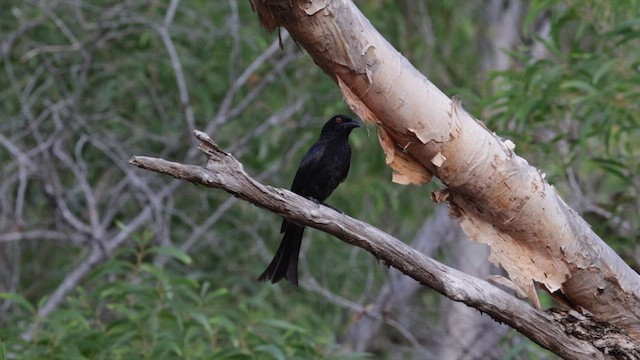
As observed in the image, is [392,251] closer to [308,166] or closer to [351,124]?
[308,166]

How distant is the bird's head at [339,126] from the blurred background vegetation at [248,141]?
2.65 feet

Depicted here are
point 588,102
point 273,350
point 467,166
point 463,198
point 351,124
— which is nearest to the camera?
point 467,166

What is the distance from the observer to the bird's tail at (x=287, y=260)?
4.26 m

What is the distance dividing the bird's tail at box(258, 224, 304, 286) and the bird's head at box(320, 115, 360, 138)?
685mm

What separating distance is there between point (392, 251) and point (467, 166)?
0.32m

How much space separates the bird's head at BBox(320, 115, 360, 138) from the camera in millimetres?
4988

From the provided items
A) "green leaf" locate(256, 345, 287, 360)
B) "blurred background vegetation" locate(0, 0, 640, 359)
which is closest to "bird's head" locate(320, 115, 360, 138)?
"blurred background vegetation" locate(0, 0, 640, 359)

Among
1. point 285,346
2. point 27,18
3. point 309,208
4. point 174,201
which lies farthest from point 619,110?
point 27,18

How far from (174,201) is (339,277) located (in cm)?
143

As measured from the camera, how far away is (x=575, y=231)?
3068mm

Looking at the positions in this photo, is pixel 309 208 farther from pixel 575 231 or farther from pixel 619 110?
pixel 619 110

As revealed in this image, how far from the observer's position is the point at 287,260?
14.3 feet

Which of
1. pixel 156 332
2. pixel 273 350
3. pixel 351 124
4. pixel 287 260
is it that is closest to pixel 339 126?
pixel 351 124

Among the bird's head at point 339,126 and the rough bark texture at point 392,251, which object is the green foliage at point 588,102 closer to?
the bird's head at point 339,126
